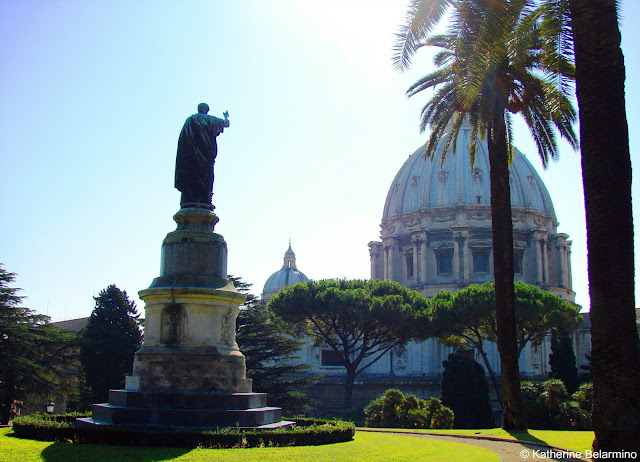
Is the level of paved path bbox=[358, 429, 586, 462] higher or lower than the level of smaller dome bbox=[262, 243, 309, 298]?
lower

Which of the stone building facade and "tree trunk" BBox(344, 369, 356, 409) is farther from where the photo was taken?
the stone building facade

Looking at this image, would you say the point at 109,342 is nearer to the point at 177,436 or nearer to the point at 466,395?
the point at 466,395

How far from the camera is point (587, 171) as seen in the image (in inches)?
420

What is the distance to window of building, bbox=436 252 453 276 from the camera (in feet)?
254

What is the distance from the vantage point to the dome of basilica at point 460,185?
7894 cm

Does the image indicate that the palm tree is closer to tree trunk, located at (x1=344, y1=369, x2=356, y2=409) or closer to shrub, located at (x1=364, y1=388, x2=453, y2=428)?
shrub, located at (x1=364, y1=388, x2=453, y2=428)

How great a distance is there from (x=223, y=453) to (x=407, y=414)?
2059cm

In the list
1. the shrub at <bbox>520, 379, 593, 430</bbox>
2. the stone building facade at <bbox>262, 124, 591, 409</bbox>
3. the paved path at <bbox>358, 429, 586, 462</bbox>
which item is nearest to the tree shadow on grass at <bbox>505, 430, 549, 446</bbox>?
the paved path at <bbox>358, 429, 586, 462</bbox>

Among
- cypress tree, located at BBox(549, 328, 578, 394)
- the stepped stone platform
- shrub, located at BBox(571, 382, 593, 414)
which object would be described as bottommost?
shrub, located at BBox(571, 382, 593, 414)

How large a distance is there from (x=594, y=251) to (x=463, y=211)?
67.9 metres

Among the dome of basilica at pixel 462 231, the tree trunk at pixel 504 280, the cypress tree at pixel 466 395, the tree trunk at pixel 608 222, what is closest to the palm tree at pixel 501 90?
the tree trunk at pixel 504 280

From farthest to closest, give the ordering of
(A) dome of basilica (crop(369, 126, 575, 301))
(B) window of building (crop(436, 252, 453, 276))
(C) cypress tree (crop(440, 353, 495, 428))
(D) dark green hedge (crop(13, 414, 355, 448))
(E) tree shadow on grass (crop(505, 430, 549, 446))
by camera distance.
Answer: (B) window of building (crop(436, 252, 453, 276)) < (A) dome of basilica (crop(369, 126, 575, 301)) < (C) cypress tree (crop(440, 353, 495, 428)) < (E) tree shadow on grass (crop(505, 430, 549, 446)) < (D) dark green hedge (crop(13, 414, 355, 448))

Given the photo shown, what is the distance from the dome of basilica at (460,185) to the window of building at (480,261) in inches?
212

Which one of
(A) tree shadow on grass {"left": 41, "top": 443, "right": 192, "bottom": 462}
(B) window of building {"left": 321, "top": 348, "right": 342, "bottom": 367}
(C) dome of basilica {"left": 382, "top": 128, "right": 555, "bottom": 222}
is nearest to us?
(A) tree shadow on grass {"left": 41, "top": 443, "right": 192, "bottom": 462}
